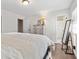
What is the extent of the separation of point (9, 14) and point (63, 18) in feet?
11.4

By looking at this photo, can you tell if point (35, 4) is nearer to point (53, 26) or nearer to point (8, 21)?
point (8, 21)

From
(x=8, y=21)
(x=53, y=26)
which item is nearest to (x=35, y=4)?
(x=8, y=21)

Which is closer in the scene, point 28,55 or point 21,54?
point 21,54

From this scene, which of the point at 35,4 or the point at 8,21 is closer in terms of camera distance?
the point at 35,4

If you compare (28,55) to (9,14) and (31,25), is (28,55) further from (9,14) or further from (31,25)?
(31,25)

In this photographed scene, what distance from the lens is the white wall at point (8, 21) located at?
18.1 ft

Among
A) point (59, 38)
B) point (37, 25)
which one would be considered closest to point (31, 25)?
point (37, 25)

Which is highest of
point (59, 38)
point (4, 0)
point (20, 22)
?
point (4, 0)

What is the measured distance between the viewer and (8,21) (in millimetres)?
5879

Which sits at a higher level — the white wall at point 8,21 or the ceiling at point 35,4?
the ceiling at point 35,4

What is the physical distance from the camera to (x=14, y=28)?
650cm

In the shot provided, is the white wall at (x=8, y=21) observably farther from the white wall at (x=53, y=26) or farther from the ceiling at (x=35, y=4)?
the white wall at (x=53, y=26)

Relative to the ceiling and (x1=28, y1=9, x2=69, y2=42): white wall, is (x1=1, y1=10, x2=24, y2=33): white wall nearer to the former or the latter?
the ceiling

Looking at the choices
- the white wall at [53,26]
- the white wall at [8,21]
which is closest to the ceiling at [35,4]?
the white wall at [8,21]
